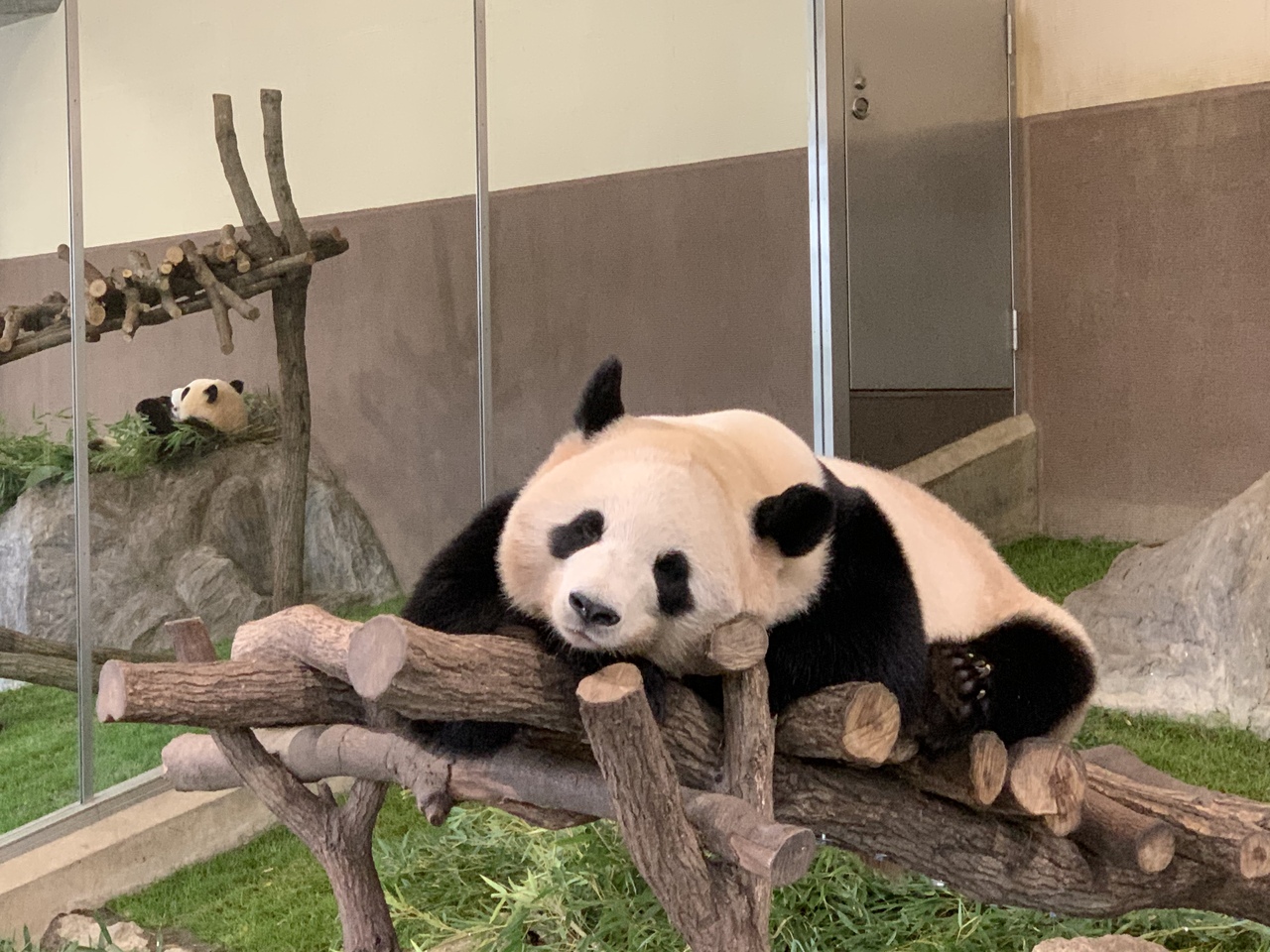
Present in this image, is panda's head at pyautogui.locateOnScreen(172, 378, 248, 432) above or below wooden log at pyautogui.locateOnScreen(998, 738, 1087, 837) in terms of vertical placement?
above

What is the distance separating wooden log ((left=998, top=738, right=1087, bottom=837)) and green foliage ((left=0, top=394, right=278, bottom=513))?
253 cm

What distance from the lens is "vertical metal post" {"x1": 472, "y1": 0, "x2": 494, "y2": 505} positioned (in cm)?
389

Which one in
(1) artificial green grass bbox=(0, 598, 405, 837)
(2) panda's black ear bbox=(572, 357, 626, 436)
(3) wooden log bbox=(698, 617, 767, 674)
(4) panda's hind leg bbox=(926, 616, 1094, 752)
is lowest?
(1) artificial green grass bbox=(0, 598, 405, 837)

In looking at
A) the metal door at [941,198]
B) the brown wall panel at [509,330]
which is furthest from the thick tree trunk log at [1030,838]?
the metal door at [941,198]

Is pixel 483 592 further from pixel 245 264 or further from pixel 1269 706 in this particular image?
pixel 1269 706

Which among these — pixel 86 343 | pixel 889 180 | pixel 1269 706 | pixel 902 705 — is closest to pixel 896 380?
pixel 889 180

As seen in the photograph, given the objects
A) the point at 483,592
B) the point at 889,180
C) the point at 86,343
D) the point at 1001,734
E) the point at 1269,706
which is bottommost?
the point at 1269,706

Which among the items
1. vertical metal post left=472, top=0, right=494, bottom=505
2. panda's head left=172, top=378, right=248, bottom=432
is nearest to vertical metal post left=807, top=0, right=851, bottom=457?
vertical metal post left=472, top=0, right=494, bottom=505

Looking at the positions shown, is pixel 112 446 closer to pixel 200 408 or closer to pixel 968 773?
pixel 200 408

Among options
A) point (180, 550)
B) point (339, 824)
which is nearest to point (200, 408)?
point (180, 550)

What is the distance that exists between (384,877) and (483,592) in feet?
5.83

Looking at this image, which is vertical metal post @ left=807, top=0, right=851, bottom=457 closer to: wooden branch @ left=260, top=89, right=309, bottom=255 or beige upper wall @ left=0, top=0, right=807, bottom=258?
beige upper wall @ left=0, top=0, right=807, bottom=258

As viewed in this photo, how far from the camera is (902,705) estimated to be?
5.22 feet

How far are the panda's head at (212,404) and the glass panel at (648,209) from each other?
35.3 inches
